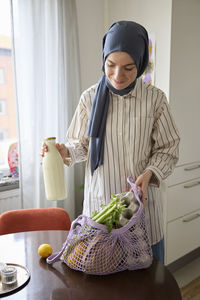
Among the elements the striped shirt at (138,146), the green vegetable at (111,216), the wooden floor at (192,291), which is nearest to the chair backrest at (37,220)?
the striped shirt at (138,146)

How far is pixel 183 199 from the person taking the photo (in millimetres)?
2227

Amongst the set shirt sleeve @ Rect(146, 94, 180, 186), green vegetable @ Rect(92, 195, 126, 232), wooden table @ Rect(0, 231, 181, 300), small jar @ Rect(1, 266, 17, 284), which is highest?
shirt sleeve @ Rect(146, 94, 180, 186)

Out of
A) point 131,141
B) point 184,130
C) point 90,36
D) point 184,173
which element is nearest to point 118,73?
point 131,141

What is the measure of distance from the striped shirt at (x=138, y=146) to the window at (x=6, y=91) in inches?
39.9

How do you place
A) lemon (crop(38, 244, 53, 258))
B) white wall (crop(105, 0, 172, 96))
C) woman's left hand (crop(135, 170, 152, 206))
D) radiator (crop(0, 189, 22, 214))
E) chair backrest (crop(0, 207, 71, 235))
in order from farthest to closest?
radiator (crop(0, 189, 22, 214)) < white wall (crop(105, 0, 172, 96)) < chair backrest (crop(0, 207, 71, 235)) < woman's left hand (crop(135, 170, 152, 206)) < lemon (crop(38, 244, 53, 258))

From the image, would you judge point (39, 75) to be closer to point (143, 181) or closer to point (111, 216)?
point (143, 181)

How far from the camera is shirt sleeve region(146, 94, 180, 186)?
124cm

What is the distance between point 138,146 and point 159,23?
113cm

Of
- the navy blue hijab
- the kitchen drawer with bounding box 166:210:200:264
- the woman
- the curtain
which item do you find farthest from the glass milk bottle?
the kitchen drawer with bounding box 166:210:200:264

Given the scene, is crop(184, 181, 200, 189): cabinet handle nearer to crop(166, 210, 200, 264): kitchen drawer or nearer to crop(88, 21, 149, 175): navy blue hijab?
crop(166, 210, 200, 264): kitchen drawer

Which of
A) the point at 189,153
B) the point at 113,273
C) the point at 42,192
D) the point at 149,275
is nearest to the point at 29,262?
the point at 113,273

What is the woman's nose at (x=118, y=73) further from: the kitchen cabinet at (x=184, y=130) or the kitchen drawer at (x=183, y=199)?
the kitchen drawer at (x=183, y=199)

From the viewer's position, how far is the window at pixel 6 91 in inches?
80.5

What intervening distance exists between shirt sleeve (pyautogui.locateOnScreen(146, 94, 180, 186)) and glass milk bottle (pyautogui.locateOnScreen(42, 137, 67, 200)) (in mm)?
380
